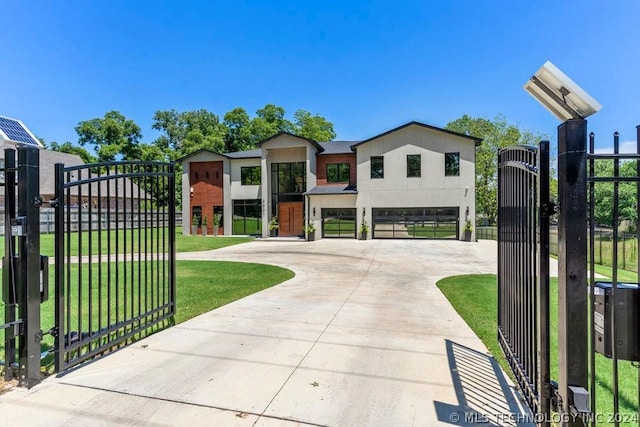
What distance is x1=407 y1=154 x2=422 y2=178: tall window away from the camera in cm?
2167

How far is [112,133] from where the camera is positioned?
1847 inches

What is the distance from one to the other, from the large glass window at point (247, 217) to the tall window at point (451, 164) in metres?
13.9

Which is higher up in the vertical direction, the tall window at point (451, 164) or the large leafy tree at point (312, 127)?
the large leafy tree at point (312, 127)

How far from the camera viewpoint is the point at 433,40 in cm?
1537

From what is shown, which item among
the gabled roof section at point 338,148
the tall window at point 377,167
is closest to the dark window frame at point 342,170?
the gabled roof section at point 338,148

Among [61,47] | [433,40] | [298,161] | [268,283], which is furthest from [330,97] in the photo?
[268,283]

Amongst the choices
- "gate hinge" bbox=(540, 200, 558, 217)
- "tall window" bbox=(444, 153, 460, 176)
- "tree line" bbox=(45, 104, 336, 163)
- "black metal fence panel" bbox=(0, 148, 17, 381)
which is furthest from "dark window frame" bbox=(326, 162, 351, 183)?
"tree line" bbox=(45, 104, 336, 163)

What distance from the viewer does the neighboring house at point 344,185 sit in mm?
21344

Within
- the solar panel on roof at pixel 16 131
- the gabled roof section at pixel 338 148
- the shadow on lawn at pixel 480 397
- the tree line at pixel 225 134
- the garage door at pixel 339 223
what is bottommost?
the shadow on lawn at pixel 480 397

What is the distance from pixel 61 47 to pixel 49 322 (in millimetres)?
19171

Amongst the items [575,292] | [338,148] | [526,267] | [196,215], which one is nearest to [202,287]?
[526,267]

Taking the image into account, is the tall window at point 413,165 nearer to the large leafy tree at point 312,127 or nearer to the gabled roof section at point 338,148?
the gabled roof section at point 338,148

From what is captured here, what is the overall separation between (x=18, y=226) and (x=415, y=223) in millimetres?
20928

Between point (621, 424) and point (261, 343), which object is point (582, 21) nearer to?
point (621, 424)
